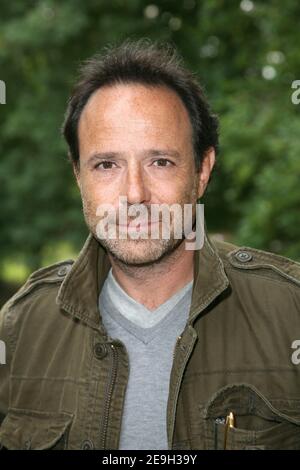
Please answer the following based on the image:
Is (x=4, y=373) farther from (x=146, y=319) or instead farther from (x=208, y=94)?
(x=208, y=94)

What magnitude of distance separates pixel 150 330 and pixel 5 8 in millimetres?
10543

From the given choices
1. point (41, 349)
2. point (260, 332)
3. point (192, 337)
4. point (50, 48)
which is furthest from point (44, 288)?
point (50, 48)

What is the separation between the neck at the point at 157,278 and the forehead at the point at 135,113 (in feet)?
1.69

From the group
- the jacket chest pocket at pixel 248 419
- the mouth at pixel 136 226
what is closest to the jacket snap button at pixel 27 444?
the jacket chest pocket at pixel 248 419

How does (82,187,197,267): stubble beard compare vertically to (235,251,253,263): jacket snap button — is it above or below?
below

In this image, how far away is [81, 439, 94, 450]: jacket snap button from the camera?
2350 mm

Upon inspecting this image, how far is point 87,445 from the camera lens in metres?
2.37

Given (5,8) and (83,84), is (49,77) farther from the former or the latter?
(83,84)

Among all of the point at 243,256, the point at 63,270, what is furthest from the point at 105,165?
the point at 243,256

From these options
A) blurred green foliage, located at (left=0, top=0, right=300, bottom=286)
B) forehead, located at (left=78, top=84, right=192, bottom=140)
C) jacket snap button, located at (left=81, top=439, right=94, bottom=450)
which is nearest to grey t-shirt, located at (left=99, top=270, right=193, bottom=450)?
jacket snap button, located at (left=81, top=439, right=94, bottom=450)

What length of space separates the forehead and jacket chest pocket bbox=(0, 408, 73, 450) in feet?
3.77

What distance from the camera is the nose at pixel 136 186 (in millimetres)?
2424

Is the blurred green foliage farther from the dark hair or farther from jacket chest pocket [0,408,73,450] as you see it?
jacket chest pocket [0,408,73,450]
